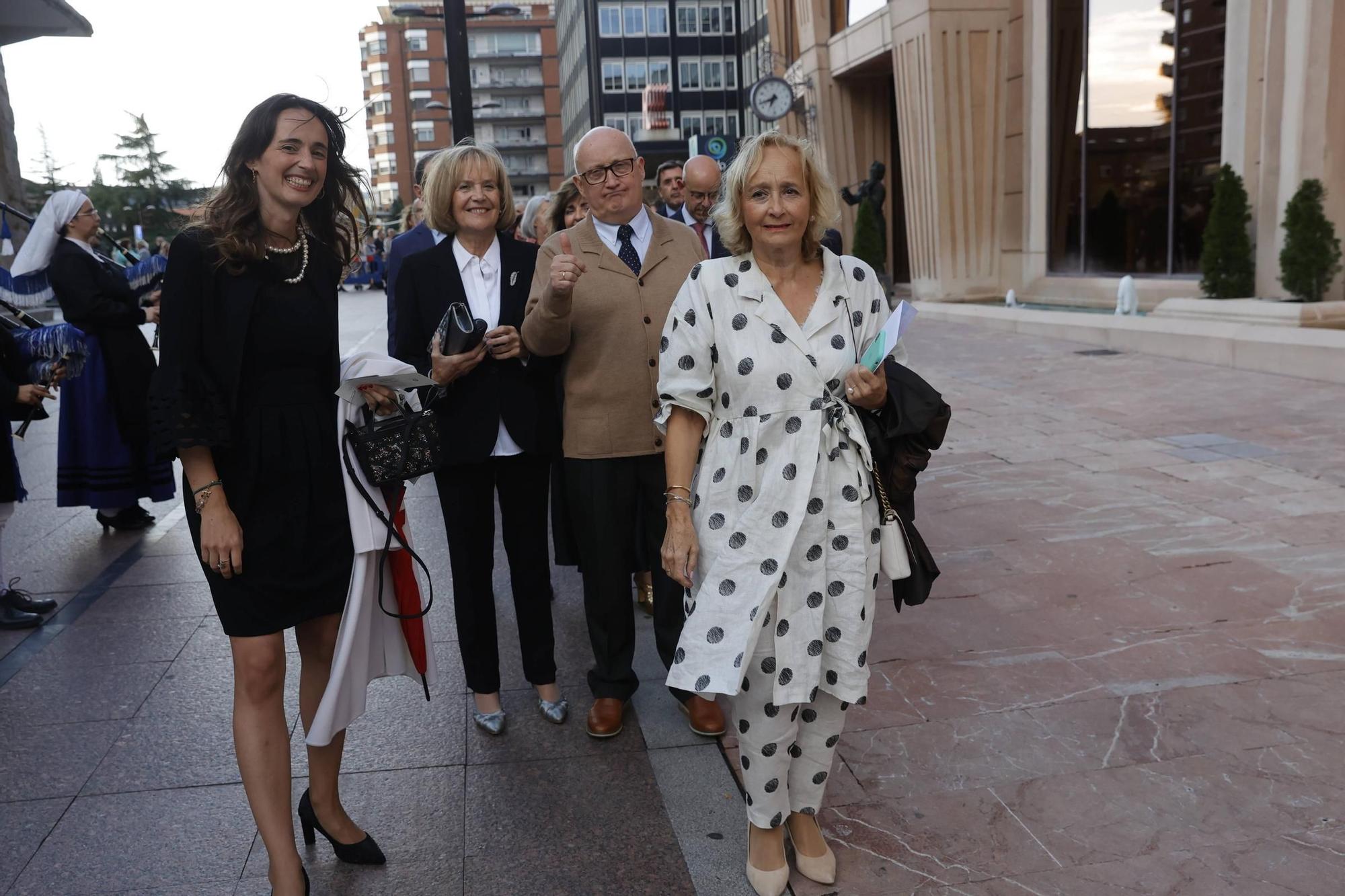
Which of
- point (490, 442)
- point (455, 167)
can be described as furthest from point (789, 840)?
point (455, 167)

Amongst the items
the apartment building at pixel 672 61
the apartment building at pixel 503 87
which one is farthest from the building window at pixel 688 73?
the apartment building at pixel 503 87

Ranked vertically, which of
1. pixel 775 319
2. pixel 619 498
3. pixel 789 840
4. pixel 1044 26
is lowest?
pixel 789 840

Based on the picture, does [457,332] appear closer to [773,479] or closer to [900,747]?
[773,479]

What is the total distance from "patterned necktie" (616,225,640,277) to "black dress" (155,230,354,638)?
3.96ft

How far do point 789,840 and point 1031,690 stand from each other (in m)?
1.29

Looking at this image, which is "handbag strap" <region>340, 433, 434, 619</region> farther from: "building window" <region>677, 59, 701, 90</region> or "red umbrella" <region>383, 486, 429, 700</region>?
"building window" <region>677, 59, 701, 90</region>

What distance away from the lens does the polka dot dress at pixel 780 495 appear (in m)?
2.79

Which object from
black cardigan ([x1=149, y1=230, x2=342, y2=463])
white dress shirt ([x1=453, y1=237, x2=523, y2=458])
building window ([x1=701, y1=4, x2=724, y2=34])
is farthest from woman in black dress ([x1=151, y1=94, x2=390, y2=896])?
building window ([x1=701, y1=4, x2=724, y2=34])

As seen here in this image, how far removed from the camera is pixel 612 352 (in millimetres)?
3859

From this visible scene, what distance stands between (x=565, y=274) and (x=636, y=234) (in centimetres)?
63

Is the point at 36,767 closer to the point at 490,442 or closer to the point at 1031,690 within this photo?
the point at 490,442

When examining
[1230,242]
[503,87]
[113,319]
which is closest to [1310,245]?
[1230,242]

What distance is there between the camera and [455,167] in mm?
3705

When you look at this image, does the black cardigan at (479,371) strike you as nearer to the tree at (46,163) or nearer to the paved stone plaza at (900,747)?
the paved stone plaza at (900,747)
